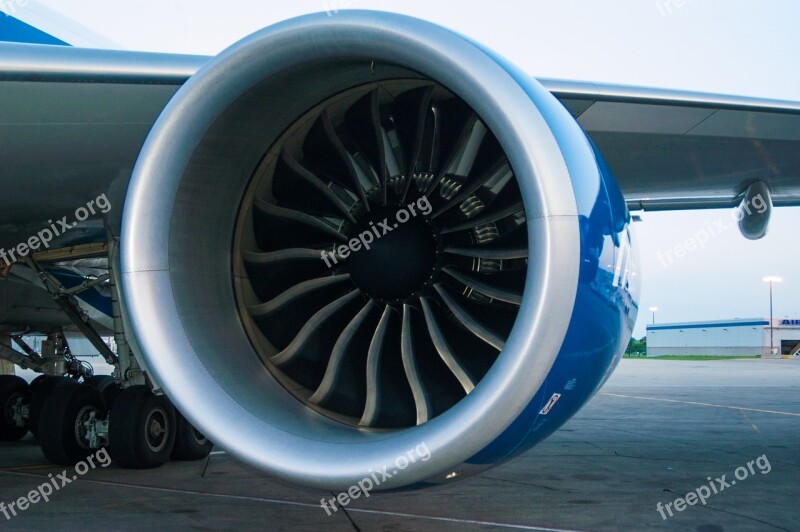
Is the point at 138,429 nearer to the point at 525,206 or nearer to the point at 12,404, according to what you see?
the point at 12,404

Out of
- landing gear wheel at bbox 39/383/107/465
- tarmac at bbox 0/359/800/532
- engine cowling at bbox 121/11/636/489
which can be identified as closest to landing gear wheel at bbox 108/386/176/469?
tarmac at bbox 0/359/800/532

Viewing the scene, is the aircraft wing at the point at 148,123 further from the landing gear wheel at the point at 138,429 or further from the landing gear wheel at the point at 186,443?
the landing gear wheel at the point at 186,443

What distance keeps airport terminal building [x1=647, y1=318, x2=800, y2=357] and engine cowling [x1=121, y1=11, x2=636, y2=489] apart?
60.9 meters

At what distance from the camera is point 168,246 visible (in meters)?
2.92

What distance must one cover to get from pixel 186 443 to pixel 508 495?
2.64 metres

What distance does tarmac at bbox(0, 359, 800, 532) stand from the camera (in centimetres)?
390

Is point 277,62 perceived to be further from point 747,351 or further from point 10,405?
point 747,351

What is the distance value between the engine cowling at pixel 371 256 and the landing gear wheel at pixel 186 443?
301 cm

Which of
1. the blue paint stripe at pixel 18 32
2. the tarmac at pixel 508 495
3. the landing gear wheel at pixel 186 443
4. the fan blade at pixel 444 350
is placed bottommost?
the tarmac at pixel 508 495

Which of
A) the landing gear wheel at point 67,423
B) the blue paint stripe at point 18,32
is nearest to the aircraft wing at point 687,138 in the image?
the blue paint stripe at point 18,32

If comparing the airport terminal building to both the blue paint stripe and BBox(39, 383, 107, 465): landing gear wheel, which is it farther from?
the blue paint stripe

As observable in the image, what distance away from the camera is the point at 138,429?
18.4 feet

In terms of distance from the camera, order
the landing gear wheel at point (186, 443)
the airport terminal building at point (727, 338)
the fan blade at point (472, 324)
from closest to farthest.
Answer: the fan blade at point (472, 324) → the landing gear wheel at point (186, 443) → the airport terminal building at point (727, 338)

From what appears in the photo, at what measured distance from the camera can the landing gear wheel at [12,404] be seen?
8.33m
